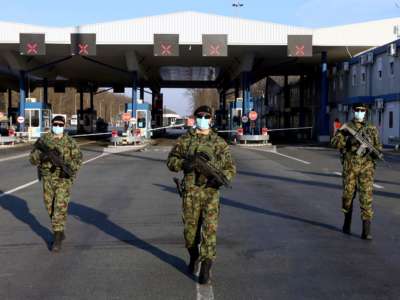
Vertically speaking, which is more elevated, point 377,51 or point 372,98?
point 377,51

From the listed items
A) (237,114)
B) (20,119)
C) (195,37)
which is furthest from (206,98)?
(195,37)

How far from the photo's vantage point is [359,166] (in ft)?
24.3

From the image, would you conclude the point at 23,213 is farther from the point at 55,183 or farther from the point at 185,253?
the point at 185,253

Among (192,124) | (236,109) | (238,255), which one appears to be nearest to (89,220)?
(238,255)

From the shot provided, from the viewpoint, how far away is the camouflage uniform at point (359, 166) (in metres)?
7.38

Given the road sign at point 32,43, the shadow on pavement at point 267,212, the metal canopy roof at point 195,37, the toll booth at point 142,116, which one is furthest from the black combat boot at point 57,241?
the toll booth at point 142,116

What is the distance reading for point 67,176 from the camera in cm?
674

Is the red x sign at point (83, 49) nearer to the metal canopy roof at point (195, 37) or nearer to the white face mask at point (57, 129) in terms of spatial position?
the metal canopy roof at point (195, 37)

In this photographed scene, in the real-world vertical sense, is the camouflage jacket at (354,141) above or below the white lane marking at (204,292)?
above

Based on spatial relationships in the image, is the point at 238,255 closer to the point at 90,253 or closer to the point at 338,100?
the point at 90,253

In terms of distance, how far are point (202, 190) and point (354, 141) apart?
2855 millimetres

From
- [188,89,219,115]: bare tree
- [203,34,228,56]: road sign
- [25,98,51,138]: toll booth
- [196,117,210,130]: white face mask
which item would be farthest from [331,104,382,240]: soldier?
[188,89,219,115]: bare tree

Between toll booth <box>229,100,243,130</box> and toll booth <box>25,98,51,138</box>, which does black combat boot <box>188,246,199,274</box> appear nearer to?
toll booth <box>229,100,243,130</box>

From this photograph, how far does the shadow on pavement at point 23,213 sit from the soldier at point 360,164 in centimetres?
392
